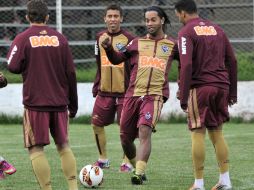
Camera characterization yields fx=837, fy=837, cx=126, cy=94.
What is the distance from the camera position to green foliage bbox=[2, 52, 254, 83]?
17.9 metres

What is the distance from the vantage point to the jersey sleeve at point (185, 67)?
8.62 meters

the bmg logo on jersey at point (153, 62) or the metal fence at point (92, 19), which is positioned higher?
the bmg logo on jersey at point (153, 62)

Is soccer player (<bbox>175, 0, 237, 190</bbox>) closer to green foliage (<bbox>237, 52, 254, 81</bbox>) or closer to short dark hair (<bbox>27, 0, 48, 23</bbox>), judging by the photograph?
short dark hair (<bbox>27, 0, 48, 23</bbox>)

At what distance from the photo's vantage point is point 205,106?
8844 mm

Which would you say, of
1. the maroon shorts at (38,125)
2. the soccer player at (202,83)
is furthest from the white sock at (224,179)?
the maroon shorts at (38,125)

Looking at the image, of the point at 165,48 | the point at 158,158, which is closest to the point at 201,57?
the point at 165,48

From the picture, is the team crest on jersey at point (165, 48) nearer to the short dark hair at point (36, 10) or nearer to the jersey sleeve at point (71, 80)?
the jersey sleeve at point (71, 80)

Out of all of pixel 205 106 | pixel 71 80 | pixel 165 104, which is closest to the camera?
pixel 71 80

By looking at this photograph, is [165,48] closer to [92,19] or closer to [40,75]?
[40,75]

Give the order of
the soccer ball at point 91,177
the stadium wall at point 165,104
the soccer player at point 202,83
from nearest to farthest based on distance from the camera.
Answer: the soccer player at point 202,83
the soccer ball at point 91,177
the stadium wall at point 165,104

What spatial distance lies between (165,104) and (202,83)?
8.69m

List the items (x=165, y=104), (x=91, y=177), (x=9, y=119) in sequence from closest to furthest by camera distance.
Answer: (x=91, y=177) → (x=165, y=104) → (x=9, y=119)

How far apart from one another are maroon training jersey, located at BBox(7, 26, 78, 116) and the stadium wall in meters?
9.44

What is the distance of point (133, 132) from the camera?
9.95 meters
